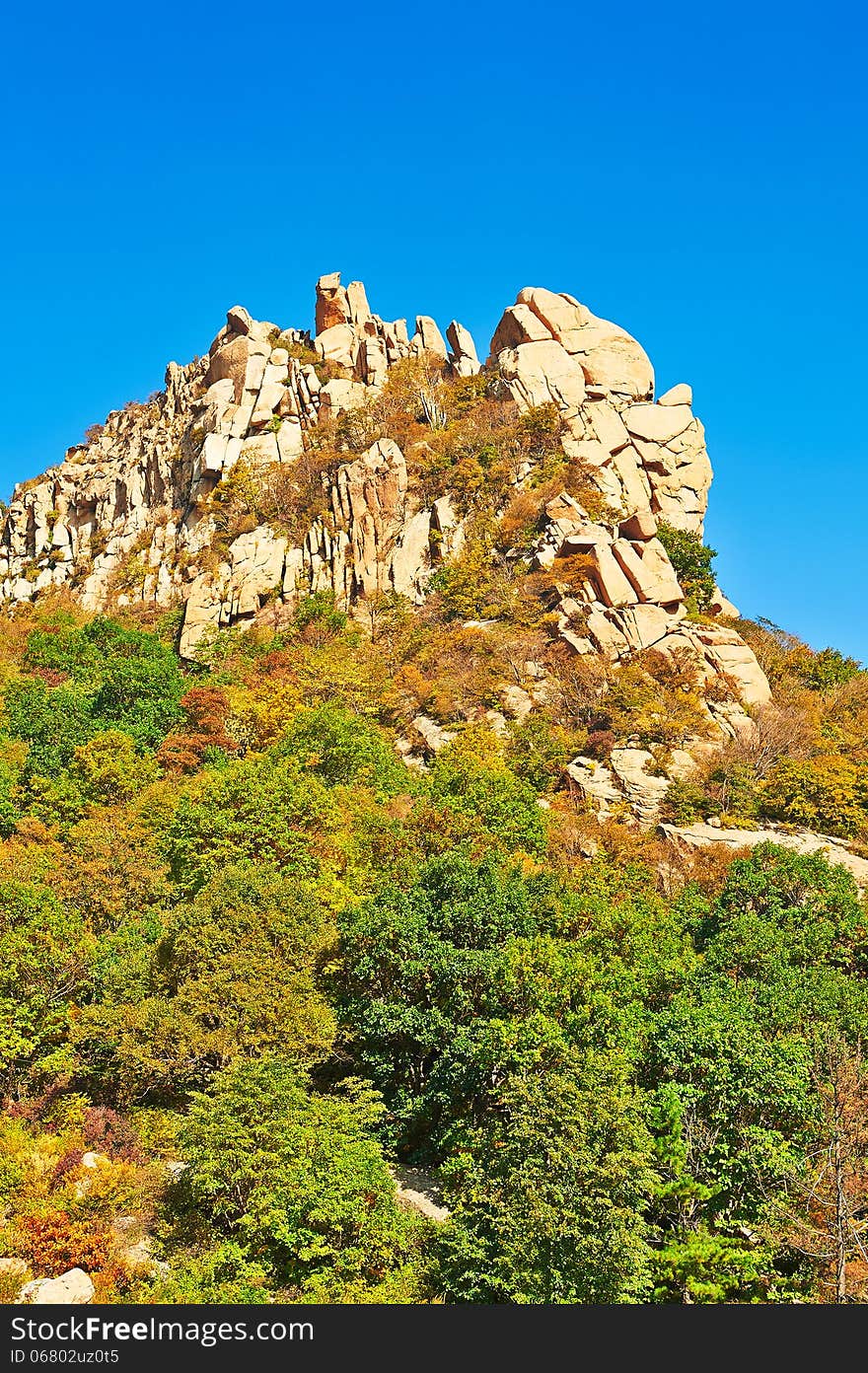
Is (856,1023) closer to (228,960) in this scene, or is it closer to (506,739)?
(228,960)

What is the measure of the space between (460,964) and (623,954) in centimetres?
510

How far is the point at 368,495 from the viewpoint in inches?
2280

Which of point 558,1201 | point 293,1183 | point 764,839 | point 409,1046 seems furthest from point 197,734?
point 558,1201

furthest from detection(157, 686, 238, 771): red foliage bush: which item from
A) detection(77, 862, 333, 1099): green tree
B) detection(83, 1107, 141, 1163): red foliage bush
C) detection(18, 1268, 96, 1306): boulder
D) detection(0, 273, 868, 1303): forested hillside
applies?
detection(18, 1268, 96, 1306): boulder

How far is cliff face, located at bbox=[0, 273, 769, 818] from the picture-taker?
4900 cm

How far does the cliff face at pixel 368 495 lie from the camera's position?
161 ft

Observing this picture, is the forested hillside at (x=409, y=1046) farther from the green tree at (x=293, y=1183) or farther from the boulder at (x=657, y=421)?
the boulder at (x=657, y=421)

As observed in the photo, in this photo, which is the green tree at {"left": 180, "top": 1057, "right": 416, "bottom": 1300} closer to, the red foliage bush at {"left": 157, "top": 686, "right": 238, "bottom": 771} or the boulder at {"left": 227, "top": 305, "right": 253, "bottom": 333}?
the red foliage bush at {"left": 157, "top": 686, "right": 238, "bottom": 771}

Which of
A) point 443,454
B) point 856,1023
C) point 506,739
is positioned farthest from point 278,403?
point 856,1023

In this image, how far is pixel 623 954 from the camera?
2523 cm

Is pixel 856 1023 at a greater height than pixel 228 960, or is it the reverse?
pixel 228 960

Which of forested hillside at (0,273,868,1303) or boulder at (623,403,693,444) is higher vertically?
boulder at (623,403,693,444)

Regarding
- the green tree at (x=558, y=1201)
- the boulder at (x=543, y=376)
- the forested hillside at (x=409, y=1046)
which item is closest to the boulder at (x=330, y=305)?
the boulder at (x=543, y=376)

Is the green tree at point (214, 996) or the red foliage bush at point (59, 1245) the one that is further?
the green tree at point (214, 996)
